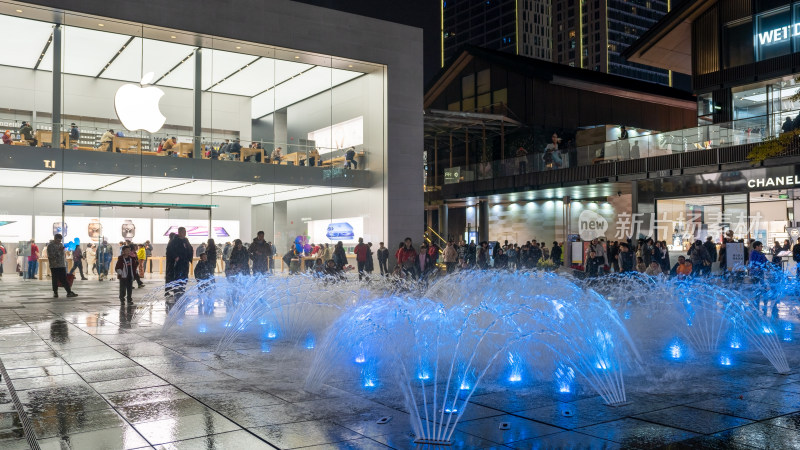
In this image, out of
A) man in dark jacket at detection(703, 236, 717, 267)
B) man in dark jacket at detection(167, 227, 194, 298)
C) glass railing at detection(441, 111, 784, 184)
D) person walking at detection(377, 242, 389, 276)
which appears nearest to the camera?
man in dark jacket at detection(167, 227, 194, 298)

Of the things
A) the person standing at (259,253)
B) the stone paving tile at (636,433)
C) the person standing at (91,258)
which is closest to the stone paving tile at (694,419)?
→ the stone paving tile at (636,433)

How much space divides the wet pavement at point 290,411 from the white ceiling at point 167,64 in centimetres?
1874

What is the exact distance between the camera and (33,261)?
82.4ft

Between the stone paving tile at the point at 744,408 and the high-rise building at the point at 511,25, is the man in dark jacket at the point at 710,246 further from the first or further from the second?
the high-rise building at the point at 511,25

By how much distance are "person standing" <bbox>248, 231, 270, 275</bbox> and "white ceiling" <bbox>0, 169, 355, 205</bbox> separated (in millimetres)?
7865

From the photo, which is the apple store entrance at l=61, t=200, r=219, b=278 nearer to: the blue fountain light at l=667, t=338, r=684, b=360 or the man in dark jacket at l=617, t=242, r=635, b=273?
the man in dark jacket at l=617, t=242, r=635, b=273

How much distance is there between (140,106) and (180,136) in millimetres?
1902

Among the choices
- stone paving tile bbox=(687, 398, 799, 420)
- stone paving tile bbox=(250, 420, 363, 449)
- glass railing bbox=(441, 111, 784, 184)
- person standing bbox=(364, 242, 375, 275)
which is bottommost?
stone paving tile bbox=(687, 398, 799, 420)

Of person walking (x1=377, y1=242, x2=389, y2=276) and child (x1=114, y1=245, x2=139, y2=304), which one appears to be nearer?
child (x1=114, y1=245, x2=139, y2=304)

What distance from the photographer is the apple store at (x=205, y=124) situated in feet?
79.7

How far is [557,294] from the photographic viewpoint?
14.7 meters

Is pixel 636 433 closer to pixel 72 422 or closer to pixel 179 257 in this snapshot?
pixel 72 422

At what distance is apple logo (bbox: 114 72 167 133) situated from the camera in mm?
26177

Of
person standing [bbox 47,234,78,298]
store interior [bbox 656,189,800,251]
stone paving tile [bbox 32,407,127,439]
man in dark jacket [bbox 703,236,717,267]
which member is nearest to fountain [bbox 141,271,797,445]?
stone paving tile [bbox 32,407,127,439]
